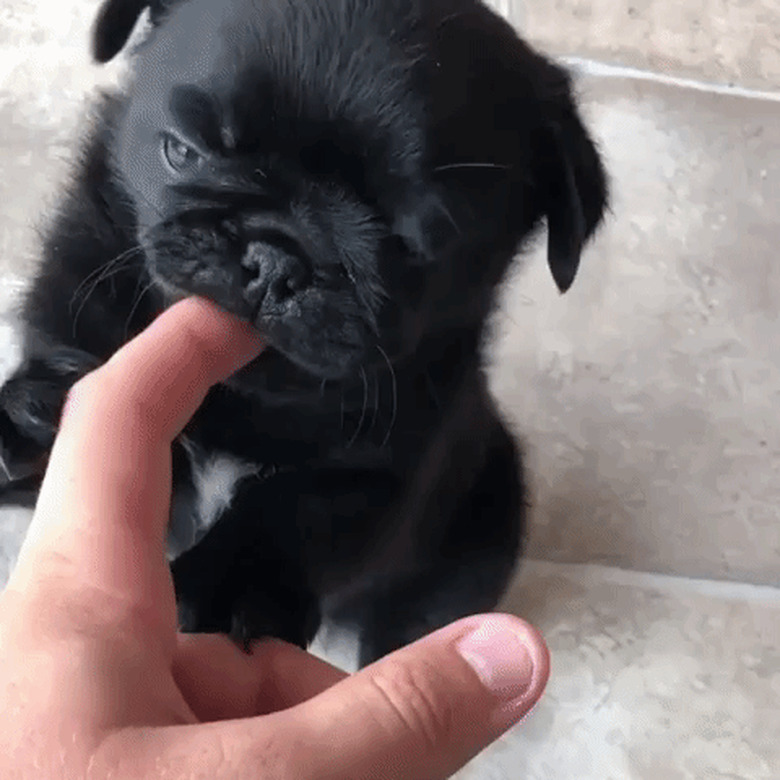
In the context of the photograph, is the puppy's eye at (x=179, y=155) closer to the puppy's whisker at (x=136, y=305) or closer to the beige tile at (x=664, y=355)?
the puppy's whisker at (x=136, y=305)

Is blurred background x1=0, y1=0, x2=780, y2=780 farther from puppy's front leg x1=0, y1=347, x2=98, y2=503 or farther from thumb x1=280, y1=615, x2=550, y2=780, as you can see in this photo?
thumb x1=280, y1=615, x2=550, y2=780

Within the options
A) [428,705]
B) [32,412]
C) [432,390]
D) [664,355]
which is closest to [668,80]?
[664,355]

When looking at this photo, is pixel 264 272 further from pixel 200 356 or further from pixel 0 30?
pixel 0 30

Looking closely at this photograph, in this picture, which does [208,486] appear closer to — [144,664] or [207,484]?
[207,484]

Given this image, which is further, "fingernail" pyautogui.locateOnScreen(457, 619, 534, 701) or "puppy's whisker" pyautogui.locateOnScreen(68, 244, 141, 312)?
"puppy's whisker" pyautogui.locateOnScreen(68, 244, 141, 312)

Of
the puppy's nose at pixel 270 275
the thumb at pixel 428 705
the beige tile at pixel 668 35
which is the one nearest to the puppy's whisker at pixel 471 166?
the puppy's nose at pixel 270 275

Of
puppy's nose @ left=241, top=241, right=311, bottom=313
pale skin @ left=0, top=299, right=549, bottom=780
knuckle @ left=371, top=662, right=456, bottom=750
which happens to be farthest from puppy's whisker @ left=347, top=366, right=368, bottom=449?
knuckle @ left=371, top=662, right=456, bottom=750
